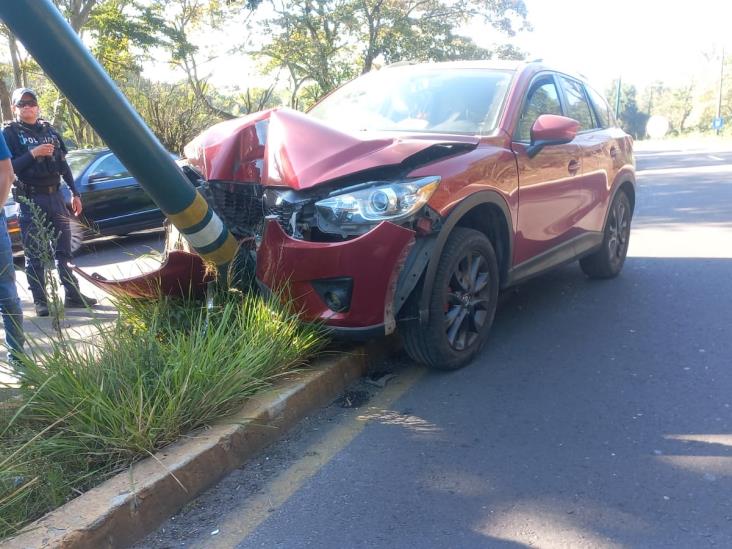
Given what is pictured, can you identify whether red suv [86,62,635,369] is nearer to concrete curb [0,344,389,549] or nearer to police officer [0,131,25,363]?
concrete curb [0,344,389,549]

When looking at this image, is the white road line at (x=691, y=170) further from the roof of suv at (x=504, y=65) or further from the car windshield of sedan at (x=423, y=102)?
the car windshield of sedan at (x=423, y=102)

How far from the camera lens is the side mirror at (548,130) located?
443 centimetres

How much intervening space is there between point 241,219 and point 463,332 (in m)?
1.54

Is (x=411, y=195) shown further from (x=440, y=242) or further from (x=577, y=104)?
(x=577, y=104)

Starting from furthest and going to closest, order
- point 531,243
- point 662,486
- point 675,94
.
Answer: point 675,94
point 531,243
point 662,486

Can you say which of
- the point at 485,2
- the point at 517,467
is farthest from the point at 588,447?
the point at 485,2

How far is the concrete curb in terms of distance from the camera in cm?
238

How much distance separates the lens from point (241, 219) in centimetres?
410

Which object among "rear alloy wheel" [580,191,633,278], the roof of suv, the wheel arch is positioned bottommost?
"rear alloy wheel" [580,191,633,278]

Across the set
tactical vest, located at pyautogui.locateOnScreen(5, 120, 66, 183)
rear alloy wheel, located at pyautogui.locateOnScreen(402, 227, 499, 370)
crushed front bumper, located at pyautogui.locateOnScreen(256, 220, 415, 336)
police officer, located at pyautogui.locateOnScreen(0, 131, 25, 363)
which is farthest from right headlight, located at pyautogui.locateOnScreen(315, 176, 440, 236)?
tactical vest, located at pyautogui.locateOnScreen(5, 120, 66, 183)

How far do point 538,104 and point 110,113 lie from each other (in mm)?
3178

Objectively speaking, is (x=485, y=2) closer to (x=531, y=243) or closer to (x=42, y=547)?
(x=531, y=243)

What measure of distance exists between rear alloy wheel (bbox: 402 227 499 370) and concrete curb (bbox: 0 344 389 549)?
56 centimetres

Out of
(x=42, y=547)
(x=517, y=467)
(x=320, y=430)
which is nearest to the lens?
(x=42, y=547)
